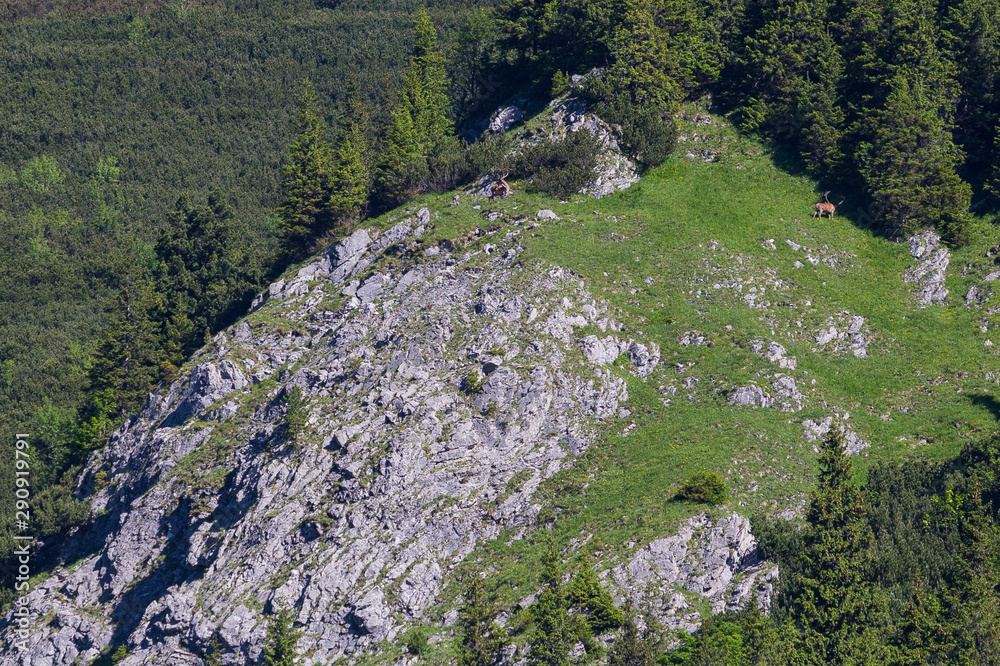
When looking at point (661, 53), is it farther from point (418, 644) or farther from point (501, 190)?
point (418, 644)

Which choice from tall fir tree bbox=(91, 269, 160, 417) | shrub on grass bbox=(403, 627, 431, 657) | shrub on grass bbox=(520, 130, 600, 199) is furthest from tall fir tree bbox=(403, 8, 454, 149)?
shrub on grass bbox=(403, 627, 431, 657)

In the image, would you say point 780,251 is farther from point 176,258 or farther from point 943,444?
point 176,258

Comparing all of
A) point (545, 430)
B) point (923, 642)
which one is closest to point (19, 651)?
point (545, 430)

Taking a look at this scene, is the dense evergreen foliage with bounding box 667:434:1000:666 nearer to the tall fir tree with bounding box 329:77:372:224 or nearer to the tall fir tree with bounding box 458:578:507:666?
the tall fir tree with bounding box 458:578:507:666

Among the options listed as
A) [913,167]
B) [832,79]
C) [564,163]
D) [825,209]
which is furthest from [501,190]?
[913,167]

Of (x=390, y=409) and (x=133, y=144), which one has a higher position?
(x=390, y=409)

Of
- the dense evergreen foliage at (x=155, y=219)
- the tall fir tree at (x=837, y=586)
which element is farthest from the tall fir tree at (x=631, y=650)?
the dense evergreen foliage at (x=155, y=219)

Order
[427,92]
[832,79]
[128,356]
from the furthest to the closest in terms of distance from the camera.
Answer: [427,92] < [128,356] < [832,79]
